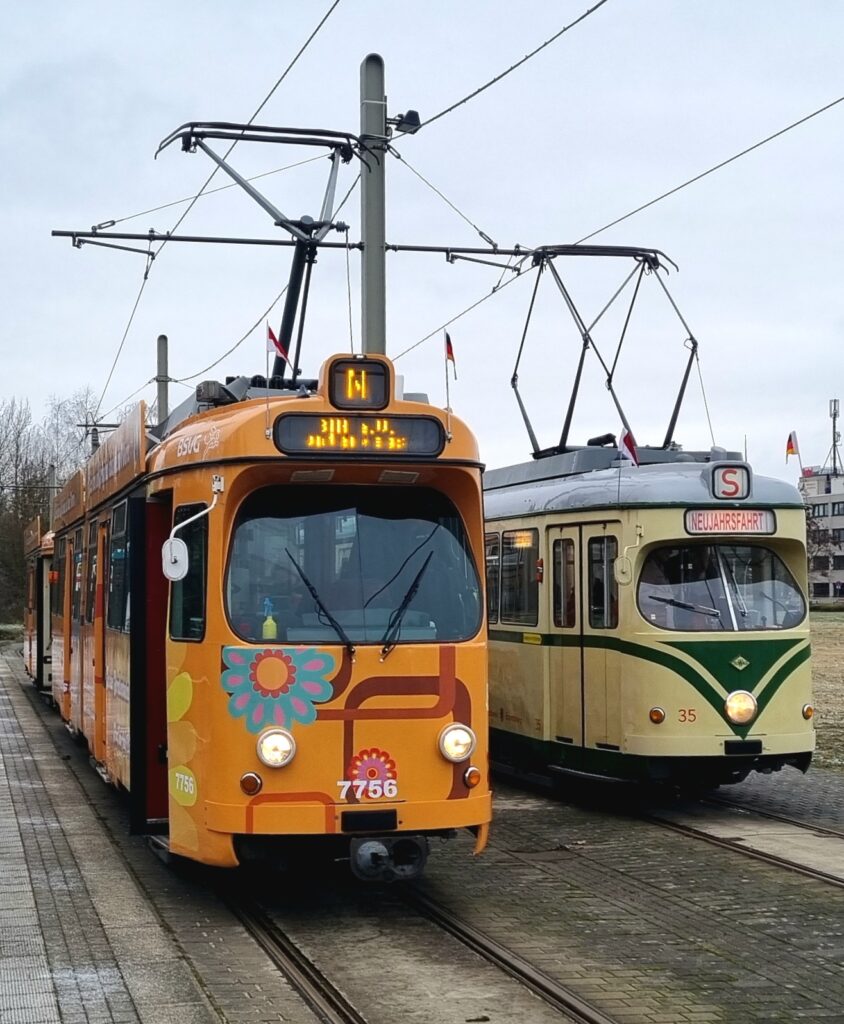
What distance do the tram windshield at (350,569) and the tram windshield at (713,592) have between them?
4.02 metres

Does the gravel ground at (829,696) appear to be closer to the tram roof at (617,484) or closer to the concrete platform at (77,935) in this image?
the tram roof at (617,484)

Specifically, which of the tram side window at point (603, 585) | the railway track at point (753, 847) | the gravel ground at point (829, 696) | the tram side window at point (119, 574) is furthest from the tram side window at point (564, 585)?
the gravel ground at point (829, 696)

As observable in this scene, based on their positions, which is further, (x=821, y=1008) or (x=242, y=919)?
(x=242, y=919)

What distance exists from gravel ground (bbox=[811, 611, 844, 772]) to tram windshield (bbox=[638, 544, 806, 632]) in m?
4.12

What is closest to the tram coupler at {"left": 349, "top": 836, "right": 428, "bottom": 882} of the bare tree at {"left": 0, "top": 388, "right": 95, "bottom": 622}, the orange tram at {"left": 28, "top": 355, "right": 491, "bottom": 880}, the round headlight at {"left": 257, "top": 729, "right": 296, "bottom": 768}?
the orange tram at {"left": 28, "top": 355, "right": 491, "bottom": 880}

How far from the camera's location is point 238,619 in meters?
8.30

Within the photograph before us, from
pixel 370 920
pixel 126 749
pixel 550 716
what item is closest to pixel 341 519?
pixel 370 920

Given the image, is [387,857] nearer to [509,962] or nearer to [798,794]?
[509,962]

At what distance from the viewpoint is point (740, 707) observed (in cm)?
1216

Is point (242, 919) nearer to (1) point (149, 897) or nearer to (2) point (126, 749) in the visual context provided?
(1) point (149, 897)

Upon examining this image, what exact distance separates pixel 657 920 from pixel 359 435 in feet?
10.9

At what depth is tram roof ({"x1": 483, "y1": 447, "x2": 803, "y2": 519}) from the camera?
12.4 meters

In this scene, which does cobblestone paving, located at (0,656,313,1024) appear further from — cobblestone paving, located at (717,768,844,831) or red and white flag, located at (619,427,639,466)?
cobblestone paving, located at (717,768,844,831)

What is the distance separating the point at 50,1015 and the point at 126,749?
159 inches
